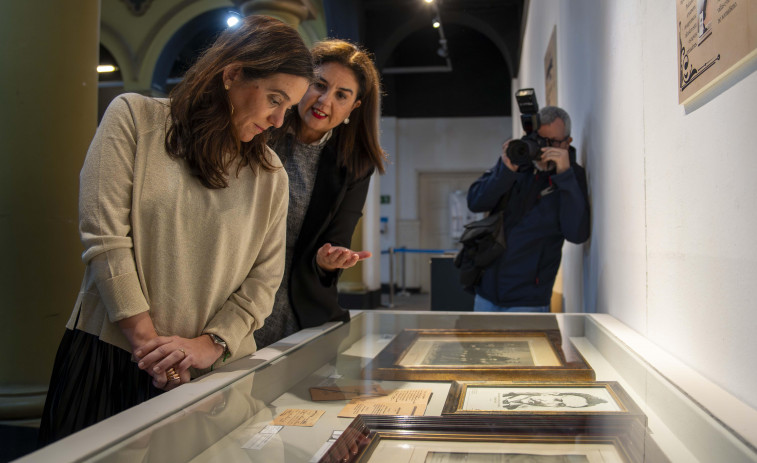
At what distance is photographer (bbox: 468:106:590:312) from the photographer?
8.48 feet

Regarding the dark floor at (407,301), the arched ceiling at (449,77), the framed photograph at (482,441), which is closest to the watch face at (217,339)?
the framed photograph at (482,441)

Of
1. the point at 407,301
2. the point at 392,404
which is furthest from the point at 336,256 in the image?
the point at 407,301

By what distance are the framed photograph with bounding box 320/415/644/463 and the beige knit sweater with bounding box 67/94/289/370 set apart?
1.60 ft

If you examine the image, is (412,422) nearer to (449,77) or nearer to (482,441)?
(482,441)

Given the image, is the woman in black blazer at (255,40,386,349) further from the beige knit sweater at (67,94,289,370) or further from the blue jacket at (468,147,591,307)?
the blue jacket at (468,147,591,307)

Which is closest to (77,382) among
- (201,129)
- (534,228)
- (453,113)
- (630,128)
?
(201,129)

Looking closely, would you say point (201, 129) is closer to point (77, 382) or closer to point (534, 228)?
point (77, 382)

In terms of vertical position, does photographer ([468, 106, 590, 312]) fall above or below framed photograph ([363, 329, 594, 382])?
above

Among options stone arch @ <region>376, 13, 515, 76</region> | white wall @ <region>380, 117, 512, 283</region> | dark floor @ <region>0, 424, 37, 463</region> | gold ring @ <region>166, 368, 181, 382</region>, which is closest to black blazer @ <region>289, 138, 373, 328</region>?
gold ring @ <region>166, 368, 181, 382</region>

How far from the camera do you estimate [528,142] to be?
2.55 metres

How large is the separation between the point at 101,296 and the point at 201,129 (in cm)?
38

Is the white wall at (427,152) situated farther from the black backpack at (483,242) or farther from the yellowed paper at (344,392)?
the yellowed paper at (344,392)

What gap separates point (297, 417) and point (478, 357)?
0.60m

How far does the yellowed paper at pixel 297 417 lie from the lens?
3.15 ft
